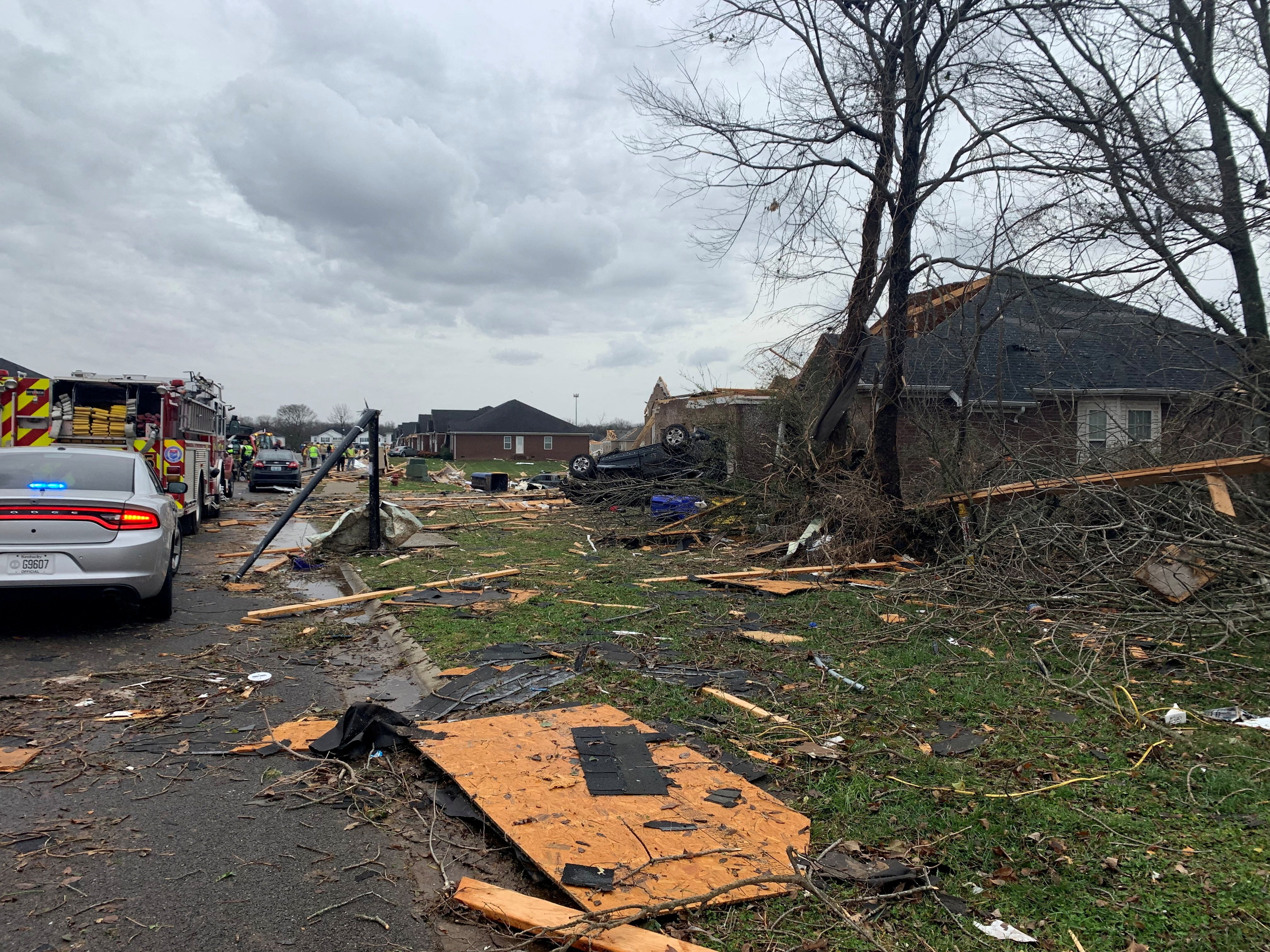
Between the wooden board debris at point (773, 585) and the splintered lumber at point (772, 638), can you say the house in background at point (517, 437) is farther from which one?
the splintered lumber at point (772, 638)

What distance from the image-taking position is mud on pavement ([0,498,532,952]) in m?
2.88

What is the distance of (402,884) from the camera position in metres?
3.20

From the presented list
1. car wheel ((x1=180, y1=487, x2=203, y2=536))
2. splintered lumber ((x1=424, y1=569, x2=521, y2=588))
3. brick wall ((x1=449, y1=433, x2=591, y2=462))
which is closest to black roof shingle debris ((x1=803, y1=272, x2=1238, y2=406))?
splintered lumber ((x1=424, y1=569, x2=521, y2=588))

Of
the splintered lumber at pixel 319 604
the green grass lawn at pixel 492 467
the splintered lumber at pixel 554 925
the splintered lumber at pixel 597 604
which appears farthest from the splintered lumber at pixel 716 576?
the green grass lawn at pixel 492 467

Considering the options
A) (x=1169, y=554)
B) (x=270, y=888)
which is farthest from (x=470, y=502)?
(x=270, y=888)

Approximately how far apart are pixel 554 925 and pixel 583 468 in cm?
1898

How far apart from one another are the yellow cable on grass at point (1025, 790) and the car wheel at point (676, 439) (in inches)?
565

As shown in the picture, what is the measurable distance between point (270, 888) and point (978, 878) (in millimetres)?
2744

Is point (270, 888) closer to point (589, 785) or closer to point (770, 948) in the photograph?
point (589, 785)

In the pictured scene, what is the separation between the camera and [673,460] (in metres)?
18.3

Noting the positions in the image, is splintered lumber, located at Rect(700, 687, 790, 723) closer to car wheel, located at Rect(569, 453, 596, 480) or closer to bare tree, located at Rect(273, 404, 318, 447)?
car wheel, located at Rect(569, 453, 596, 480)

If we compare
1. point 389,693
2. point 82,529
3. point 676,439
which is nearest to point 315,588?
point 82,529

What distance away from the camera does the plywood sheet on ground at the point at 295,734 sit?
4.62 meters

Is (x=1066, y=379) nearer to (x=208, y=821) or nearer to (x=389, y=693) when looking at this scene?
(x=389, y=693)
